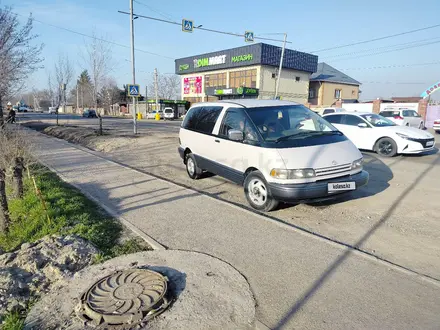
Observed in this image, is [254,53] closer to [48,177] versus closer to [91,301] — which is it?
[48,177]

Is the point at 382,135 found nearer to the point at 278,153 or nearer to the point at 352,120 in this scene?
the point at 352,120

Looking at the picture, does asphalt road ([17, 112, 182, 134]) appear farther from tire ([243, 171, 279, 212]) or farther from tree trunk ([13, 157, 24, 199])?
tire ([243, 171, 279, 212])

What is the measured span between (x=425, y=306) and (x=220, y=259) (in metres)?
2.07

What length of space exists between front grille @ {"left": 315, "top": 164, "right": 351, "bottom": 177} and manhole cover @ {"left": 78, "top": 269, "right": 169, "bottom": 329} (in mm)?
2887

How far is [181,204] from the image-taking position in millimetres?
5480

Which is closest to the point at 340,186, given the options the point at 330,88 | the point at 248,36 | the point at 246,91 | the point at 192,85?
the point at 248,36

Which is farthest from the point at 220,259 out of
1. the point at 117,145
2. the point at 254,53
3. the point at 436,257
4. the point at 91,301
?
the point at 254,53

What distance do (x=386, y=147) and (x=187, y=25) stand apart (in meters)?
11.8

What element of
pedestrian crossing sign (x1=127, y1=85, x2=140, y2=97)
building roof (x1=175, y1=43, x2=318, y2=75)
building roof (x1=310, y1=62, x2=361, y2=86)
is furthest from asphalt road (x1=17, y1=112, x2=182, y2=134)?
building roof (x1=310, y1=62, x2=361, y2=86)

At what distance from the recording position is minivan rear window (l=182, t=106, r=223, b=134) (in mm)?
6512

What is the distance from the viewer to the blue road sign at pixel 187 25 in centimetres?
1568

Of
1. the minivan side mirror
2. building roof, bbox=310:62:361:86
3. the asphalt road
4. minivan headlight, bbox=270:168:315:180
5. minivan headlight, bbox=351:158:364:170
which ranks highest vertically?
building roof, bbox=310:62:361:86

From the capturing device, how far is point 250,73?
1781 inches

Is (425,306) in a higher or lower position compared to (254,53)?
lower
